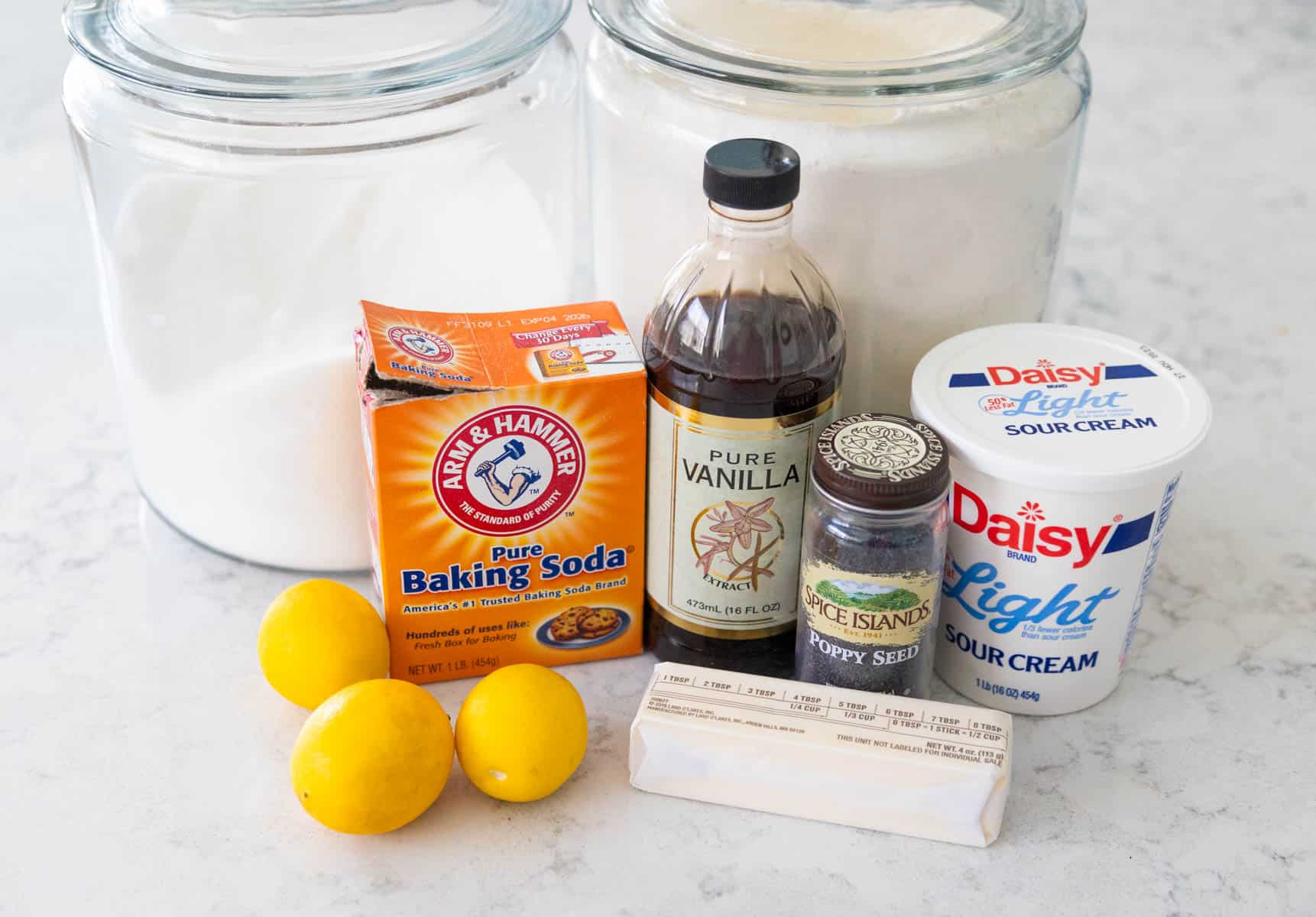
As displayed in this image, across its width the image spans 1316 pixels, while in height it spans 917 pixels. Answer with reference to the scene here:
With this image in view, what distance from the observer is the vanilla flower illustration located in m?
0.92

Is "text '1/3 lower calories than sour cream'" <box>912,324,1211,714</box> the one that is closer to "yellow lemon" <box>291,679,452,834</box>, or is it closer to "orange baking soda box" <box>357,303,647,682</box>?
"orange baking soda box" <box>357,303,647,682</box>

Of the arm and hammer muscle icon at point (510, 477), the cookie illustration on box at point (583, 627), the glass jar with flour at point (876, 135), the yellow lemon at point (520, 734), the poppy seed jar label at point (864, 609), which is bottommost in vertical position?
the cookie illustration on box at point (583, 627)

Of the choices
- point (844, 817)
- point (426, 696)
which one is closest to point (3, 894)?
point (426, 696)

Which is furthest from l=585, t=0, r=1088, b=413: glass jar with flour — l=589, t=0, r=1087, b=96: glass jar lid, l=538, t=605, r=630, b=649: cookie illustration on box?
l=538, t=605, r=630, b=649: cookie illustration on box

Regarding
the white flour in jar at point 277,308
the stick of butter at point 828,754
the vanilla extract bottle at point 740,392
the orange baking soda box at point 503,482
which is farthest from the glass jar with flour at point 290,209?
the stick of butter at point 828,754

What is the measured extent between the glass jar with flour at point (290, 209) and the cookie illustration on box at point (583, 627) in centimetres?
17

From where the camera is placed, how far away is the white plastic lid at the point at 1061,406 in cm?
87

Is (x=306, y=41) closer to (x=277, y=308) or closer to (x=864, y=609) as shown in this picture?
(x=277, y=308)

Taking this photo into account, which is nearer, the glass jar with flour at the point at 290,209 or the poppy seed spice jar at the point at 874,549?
the poppy seed spice jar at the point at 874,549

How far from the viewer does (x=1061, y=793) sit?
918 millimetres

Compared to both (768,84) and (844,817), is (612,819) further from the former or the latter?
(768,84)

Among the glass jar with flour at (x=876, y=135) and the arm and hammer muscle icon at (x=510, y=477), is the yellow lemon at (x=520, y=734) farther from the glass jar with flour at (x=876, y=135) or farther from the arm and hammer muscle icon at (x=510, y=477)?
the glass jar with flour at (x=876, y=135)

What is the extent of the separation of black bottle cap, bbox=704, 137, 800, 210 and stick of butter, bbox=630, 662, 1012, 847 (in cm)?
29

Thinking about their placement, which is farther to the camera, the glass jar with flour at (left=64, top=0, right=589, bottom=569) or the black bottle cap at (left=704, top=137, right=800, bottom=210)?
the glass jar with flour at (left=64, top=0, right=589, bottom=569)
